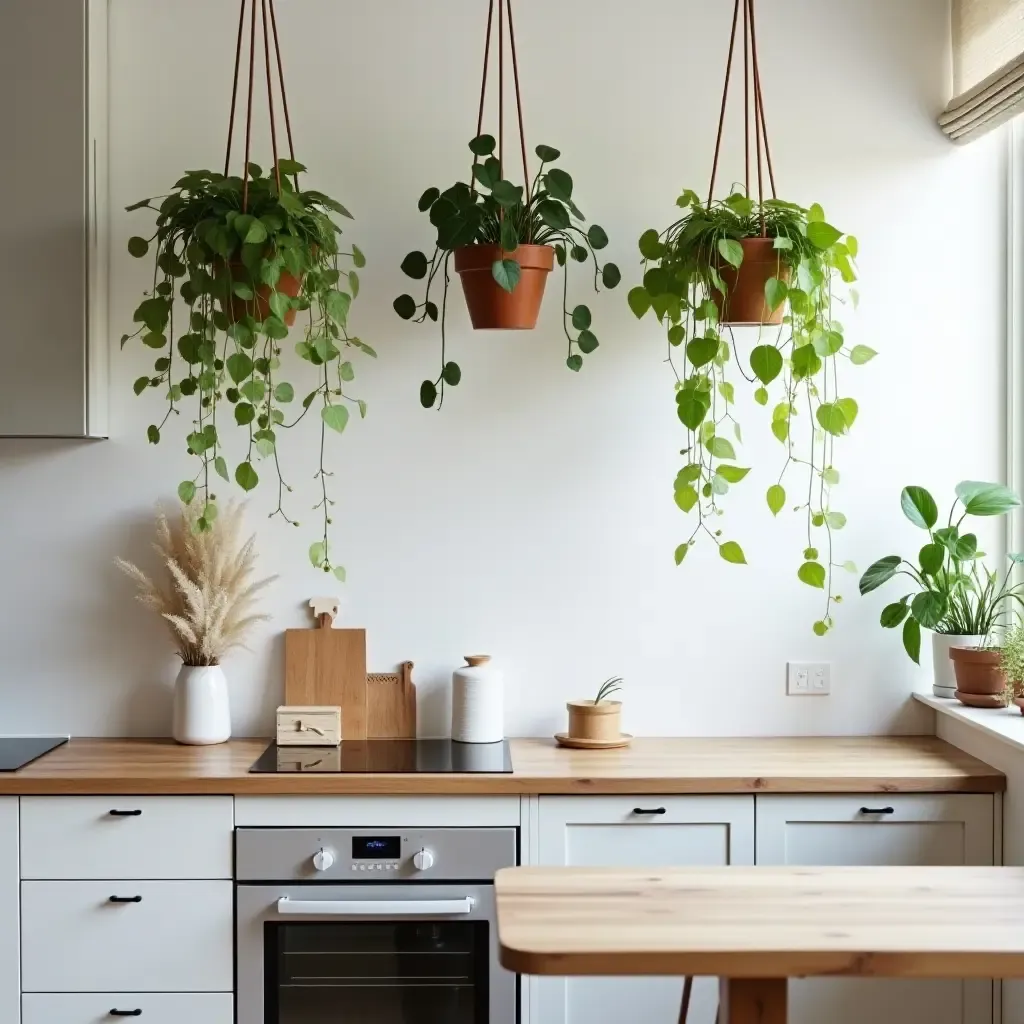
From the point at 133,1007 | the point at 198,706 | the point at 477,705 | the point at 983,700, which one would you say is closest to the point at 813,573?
the point at 983,700

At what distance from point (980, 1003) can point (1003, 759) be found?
0.53 m

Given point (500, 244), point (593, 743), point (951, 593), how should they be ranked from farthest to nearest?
point (951, 593) < point (593, 743) < point (500, 244)

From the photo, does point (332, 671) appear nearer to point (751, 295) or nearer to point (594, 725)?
point (594, 725)

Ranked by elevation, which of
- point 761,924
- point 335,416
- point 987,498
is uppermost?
point 335,416

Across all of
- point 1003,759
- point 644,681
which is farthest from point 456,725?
point 1003,759

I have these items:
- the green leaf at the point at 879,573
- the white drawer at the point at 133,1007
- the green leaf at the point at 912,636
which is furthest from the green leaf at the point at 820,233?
the white drawer at the point at 133,1007

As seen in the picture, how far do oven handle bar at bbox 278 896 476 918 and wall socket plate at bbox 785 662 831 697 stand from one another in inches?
40.8

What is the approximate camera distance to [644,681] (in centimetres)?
313

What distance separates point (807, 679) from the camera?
10.3ft

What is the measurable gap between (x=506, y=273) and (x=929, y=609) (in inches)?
51.2

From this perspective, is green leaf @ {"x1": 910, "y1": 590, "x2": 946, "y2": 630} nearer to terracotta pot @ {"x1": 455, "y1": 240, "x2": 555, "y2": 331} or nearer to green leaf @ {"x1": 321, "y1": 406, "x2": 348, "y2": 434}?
terracotta pot @ {"x1": 455, "y1": 240, "x2": 555, "y2": 331}

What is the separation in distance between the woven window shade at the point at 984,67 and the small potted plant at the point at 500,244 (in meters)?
0.99

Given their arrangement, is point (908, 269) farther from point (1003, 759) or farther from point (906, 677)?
point (1003, 759)

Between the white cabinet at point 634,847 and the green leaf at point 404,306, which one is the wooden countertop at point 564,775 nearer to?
the white cabinet at point 634,847
